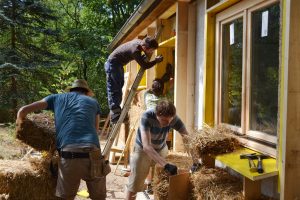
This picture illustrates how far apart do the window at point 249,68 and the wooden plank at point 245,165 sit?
0.26 meters

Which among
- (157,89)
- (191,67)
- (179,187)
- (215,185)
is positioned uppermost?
(191,67)

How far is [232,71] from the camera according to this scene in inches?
177

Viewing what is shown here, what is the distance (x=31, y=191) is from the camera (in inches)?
190

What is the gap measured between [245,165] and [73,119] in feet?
6.20

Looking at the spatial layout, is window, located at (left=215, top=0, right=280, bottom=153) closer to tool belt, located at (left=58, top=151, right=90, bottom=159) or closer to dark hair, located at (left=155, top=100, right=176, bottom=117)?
dark hair, located at (left=155, top=100, right=176, bottom=117)

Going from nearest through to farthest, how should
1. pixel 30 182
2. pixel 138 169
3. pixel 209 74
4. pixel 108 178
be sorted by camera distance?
pixel 138 169 < pixel 30 182 < pixel 209 74 < pixel 108 178

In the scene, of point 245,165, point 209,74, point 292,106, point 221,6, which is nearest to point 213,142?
point 245,165

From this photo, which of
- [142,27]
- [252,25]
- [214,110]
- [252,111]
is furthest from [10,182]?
[142,27]

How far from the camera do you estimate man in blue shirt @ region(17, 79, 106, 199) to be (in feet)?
12.9

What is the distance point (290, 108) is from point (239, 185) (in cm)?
128

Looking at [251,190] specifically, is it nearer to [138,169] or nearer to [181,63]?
[138,169]

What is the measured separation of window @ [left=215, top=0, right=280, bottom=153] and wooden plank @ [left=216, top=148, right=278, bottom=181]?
26cm

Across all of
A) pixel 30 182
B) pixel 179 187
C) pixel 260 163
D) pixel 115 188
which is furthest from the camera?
pixel 115 188

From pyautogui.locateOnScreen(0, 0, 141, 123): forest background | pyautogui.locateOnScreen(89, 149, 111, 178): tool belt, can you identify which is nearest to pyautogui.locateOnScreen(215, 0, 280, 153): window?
pyautogui.locateOnScreen(89, 149, 111, 178): tool belt
